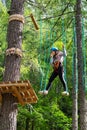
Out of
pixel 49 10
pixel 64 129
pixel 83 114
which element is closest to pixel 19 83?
pixel 83 114

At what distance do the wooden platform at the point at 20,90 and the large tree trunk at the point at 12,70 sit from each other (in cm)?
15

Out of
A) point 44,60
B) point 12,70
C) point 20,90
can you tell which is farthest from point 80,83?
point 20,90

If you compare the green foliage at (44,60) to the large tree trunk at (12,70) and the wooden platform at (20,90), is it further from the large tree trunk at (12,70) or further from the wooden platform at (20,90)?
the wooden platform at (20,90)

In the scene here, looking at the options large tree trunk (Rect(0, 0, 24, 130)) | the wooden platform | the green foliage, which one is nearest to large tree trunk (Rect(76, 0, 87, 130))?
the green foliage

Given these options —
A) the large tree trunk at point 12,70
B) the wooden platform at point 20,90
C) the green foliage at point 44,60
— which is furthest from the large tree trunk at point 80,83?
the large tree trunk at point 12,70

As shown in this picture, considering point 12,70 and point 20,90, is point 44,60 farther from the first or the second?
point 20,90

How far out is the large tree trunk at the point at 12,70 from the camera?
6.14 meters

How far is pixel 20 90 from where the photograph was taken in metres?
6.17

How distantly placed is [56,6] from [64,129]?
893cm

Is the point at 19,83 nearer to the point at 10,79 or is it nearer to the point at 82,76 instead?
the point at 10,79

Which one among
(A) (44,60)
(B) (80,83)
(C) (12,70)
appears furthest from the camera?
(A) (44,60)

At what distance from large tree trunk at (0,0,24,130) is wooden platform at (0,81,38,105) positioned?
15cm

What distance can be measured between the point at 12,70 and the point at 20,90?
1.83 ft

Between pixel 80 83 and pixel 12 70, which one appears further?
pixel 80 83
